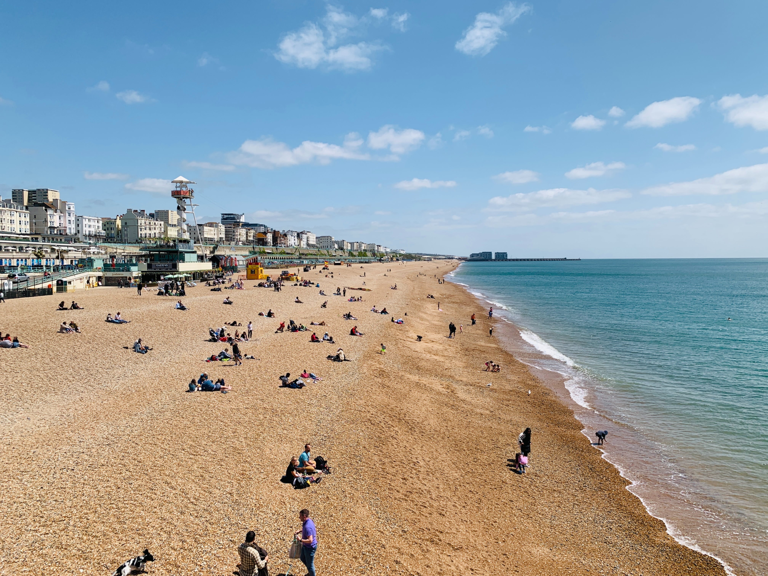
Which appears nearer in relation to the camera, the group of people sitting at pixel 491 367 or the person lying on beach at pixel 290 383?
the person lying on beach at pixel 290 383

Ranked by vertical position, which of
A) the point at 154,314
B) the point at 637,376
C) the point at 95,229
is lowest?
the point at 637,376

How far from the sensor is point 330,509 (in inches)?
340

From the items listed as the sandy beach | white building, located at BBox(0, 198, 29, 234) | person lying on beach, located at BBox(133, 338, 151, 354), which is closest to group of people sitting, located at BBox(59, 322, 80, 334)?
the sandy beach

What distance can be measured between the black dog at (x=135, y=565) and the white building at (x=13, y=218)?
118321mm

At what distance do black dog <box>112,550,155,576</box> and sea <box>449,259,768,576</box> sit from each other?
10893 millimetres

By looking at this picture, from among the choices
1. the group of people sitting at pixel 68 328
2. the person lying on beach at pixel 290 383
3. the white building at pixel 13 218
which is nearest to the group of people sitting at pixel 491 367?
the person lying on beach at pixel 290 383

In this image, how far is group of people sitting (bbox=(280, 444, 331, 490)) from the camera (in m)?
9.20

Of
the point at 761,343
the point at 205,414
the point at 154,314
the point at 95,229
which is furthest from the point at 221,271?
the point at 95,229

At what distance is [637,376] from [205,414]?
21.0 meters

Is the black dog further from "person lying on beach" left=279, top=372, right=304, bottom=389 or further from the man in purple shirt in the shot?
"person lying on beach" left=279, top=372, right=304, bottom=389

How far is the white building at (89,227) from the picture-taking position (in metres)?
131

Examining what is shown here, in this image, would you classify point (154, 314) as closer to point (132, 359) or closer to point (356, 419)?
point (132, 359)

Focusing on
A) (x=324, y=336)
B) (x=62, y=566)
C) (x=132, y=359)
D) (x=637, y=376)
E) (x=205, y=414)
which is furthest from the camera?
(x=324, y=336)

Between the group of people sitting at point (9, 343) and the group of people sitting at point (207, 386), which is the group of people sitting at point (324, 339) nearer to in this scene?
the group of people sitting at point (207, 386)
